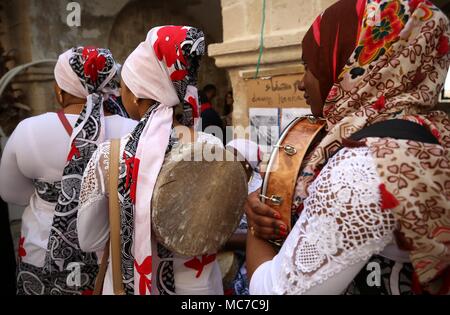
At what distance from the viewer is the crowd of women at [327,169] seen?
0.88m

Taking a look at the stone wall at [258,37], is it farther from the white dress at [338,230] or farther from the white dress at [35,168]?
the white dress at [338,230]

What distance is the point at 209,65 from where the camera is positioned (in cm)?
726

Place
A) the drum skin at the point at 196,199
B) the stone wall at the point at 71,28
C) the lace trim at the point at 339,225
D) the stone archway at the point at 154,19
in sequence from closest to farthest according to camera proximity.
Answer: the lace trim at the point at 339,225
the drum skin at the point at 196,199
the stone wall at the point at 71,28
the stone archway at the point at 154,19

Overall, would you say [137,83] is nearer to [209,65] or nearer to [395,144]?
[395,144]

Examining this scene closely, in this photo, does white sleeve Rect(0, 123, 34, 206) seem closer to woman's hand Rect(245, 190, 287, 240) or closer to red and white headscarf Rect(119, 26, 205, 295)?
red and white headscarf Rect(119, 26, 205, 295)

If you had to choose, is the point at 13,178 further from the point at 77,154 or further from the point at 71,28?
the point at 71,28

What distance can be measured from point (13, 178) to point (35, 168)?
20 centimetres

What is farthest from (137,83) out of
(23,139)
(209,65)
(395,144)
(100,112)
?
(209,65)

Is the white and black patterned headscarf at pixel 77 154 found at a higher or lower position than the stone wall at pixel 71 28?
lower

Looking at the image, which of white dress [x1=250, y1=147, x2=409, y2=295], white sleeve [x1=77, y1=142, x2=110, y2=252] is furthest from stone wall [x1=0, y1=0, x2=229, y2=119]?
white dress [x1=250, y1=147, x2=409, y2=295]

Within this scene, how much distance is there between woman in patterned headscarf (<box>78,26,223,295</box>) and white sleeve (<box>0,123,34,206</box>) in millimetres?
767


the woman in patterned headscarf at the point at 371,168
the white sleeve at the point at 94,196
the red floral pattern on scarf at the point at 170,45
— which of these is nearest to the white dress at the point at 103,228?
the white sleeve at the point at 94,196

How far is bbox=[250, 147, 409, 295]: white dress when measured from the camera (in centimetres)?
86

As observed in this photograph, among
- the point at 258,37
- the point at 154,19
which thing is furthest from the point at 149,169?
the point at 154,19
